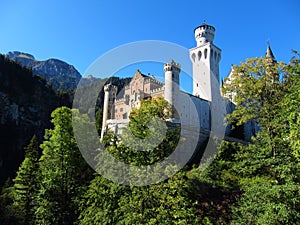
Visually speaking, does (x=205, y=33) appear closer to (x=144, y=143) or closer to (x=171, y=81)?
(x=171, y=81)

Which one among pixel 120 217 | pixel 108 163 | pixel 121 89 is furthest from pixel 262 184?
pixel 121 89

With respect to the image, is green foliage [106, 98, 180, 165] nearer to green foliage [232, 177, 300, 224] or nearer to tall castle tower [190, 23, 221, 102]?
green foliage [232, 177, 300, 224]

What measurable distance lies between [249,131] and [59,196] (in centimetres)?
3830

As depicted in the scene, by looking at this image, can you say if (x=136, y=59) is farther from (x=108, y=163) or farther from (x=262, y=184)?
(x=262, y=184)

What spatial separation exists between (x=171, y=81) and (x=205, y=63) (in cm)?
1231

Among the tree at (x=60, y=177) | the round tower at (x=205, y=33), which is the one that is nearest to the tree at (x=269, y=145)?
the tree at (x=60, y=177)

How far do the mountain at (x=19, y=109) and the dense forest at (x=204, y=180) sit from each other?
33073 millimetres

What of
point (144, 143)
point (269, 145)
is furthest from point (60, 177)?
point (269, 145)

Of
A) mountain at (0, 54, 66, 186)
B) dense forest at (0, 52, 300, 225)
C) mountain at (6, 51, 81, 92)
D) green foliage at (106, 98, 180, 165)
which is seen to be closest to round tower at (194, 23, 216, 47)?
dense forest at (0, 52, 300, 225)

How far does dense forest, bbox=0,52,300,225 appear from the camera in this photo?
34.7 feet

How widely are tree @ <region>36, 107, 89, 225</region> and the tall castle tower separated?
31.0m

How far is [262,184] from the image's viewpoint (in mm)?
11391

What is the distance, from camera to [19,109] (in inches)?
2411

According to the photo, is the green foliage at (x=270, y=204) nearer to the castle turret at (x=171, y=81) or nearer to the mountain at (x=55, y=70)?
the castle turret at (x=171, y=81)
